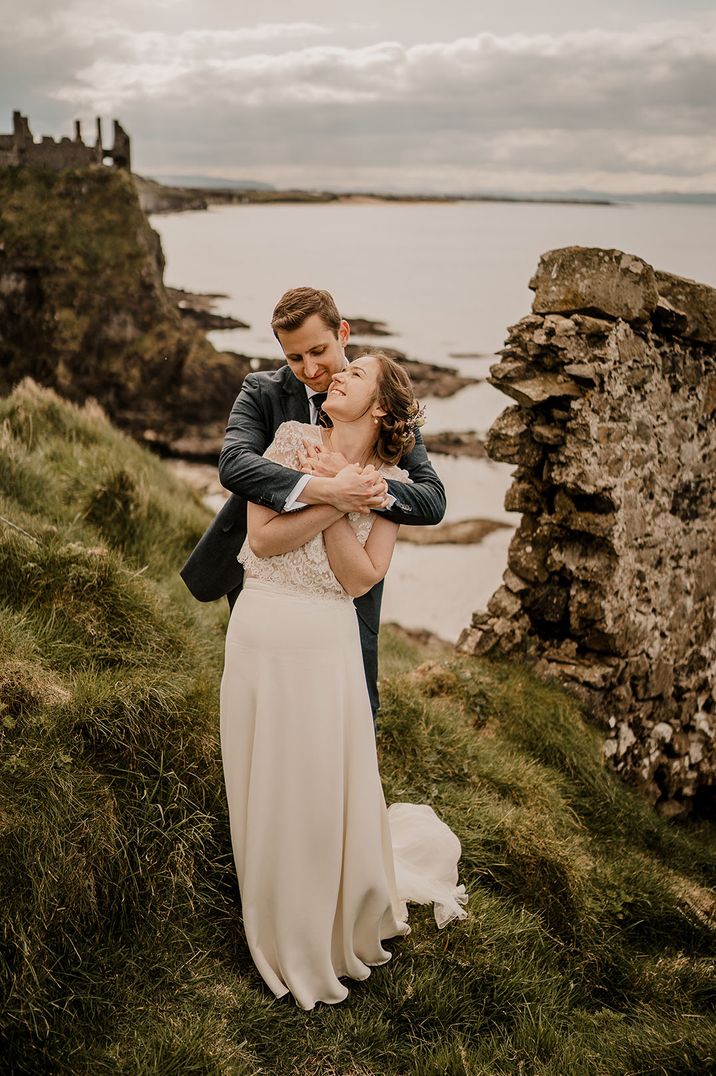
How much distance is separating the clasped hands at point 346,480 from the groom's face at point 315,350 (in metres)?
0.40

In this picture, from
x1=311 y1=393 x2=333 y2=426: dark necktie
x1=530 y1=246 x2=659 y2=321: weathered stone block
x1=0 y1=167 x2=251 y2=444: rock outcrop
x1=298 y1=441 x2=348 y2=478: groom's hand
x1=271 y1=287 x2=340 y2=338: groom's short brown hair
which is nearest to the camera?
x1=298 y1=441 x2=348 y2=478: groom's hand

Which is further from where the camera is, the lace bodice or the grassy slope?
the lace bodice

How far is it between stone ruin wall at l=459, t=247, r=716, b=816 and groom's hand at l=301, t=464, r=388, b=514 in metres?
2.98

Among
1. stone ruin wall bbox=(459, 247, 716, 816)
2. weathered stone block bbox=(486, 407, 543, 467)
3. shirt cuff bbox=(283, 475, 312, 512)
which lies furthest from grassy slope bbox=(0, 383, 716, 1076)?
weathered stone block bbox=(486, 407, 543, 467)

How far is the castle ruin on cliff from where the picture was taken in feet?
158

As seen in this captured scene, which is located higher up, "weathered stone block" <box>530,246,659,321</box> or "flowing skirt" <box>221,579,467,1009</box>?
"weathered stone block" <box>530,246,659,321</box>

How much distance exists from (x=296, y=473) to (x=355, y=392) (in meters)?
0.39

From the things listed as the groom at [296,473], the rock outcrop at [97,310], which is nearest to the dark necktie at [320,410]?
the groom at [296,473]

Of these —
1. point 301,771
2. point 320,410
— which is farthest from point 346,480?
point 301,771

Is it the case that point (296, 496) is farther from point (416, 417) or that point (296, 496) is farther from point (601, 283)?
point (601, 283)

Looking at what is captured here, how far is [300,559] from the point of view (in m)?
3.30

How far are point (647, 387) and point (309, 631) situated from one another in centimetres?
384

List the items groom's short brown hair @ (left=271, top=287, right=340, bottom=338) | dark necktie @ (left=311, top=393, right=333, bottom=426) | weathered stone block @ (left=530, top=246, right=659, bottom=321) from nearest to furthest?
1. groom's short brown hair @ (left=271, top=287, right=340, bottom=338)
2. dark necktie @ (left=311, top=393, right=333, bottom=426)
3. weathered stone block @ (left=530, top=246, right=659, bottom=321)

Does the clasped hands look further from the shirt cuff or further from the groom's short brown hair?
the groom's short brown hair
